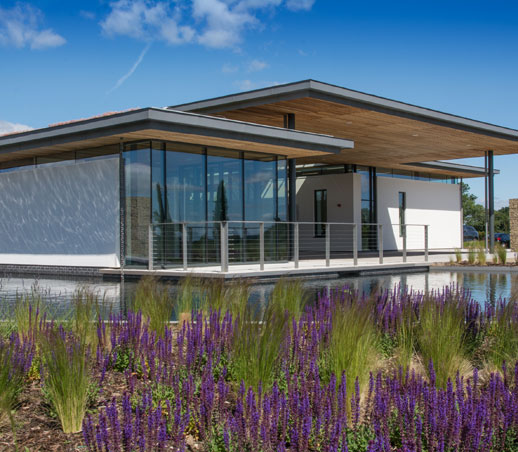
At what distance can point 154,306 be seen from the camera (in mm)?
5320

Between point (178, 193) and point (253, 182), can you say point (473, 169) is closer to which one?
point (253, 182)

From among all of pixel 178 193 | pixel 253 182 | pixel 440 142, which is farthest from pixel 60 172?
pixel 440 142

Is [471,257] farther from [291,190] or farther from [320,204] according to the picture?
[320,204]

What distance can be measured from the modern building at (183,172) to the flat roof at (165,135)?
3 cm

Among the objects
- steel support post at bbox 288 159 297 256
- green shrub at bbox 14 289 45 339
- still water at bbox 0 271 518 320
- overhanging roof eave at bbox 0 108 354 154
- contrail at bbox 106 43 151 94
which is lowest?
still water at bbox 0 271 518 320

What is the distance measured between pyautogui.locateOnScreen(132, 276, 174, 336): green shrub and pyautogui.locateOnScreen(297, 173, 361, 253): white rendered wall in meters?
19.3

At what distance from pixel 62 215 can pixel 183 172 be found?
3.69 meters

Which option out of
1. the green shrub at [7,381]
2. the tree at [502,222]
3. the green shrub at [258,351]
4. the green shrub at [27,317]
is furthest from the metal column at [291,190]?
the tree at [502,222]

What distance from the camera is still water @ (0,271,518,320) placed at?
33.3 feet

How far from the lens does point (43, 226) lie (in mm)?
16891

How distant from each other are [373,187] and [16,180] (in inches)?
586

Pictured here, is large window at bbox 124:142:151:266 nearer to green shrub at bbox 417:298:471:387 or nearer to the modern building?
the modern building

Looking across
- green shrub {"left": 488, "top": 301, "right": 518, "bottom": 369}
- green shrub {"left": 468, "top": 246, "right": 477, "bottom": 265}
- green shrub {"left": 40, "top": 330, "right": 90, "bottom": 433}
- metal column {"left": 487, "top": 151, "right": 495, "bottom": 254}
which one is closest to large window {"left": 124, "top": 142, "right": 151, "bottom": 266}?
green shrub {"left": 468, "top": 246, "right": 477, "bottom": 265}

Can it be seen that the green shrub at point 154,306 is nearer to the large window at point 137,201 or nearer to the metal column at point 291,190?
the large window at point 137,201
